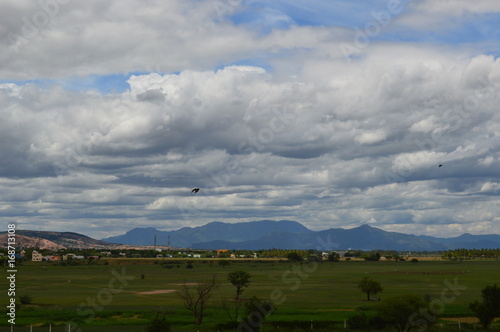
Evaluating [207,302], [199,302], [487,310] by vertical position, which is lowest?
[207,302]

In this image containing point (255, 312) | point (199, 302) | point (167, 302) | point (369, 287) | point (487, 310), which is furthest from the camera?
point (369, 287)

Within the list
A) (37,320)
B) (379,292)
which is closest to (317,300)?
A: (379,292)

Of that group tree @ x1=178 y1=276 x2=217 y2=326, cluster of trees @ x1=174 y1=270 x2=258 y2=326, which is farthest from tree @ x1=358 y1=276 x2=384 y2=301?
tree @ x1=178 y1=276 x2=217 y2=326

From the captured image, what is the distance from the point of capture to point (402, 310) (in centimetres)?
6334

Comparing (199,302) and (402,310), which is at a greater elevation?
(402,310)

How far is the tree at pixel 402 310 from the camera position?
6325 cm

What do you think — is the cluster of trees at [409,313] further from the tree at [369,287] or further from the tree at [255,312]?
the tree at [369,287]

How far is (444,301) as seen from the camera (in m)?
97.8

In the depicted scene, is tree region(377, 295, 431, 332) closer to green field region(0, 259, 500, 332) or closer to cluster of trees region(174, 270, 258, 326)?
green field region(0, 259, 500, 332)

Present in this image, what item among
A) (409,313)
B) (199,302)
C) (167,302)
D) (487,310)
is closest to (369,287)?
(199,302)

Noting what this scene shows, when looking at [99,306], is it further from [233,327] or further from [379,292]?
[379,292]

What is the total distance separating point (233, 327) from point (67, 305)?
38796 millimetres

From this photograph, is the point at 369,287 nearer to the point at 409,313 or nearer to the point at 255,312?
the point at 255,312

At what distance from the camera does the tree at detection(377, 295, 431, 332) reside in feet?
208
